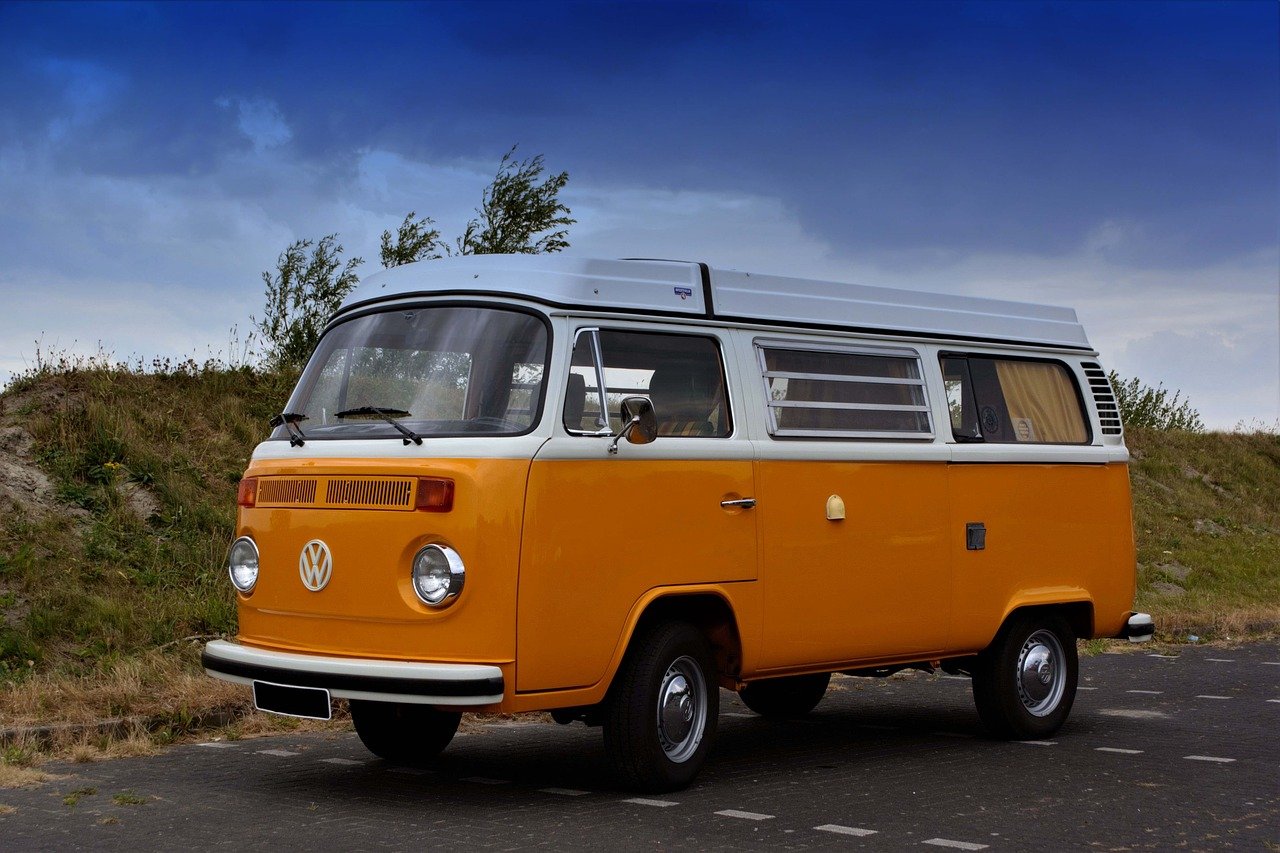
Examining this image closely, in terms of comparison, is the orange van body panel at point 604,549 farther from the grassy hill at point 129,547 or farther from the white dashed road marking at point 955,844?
the grassy hill at point 129,547

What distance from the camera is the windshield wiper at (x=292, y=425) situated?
763 centimetres

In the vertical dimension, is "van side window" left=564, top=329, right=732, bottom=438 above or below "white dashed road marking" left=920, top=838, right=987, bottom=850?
above

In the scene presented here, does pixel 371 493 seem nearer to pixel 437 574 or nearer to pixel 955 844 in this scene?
pixel 437 574

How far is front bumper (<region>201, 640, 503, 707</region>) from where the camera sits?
661 centimetres

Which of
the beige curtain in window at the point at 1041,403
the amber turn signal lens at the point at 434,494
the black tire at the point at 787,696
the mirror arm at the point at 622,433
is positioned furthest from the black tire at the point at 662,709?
the beige curtain in window at the point at 1041,403

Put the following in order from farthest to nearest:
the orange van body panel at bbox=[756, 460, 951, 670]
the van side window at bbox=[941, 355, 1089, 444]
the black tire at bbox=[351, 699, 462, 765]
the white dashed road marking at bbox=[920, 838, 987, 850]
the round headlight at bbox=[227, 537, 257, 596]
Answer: the van side window at bbox=[941, 355, 1089, 444] < the black tire at bbox=[351, 699, 462, 765] < the orange van body panel at bbox=[756, 460, 951, 670] < the round headlight at bbox=[227, 537, 257, 596] < the white dashed road marking at bbox=[920, 838, 987, 850]

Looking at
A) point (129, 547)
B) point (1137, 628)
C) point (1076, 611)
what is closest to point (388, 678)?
point (1076, 611)

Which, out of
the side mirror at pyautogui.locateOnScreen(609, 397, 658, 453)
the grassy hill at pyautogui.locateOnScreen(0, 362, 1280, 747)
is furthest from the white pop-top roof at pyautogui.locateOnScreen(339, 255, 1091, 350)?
the grassy hill at pyautogui.locateOnScreen(0, 362, 1280, 747)

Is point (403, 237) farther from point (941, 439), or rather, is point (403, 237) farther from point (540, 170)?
point (941, 439)

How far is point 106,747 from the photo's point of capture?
8.77m

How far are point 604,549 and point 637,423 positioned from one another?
2.01 ft

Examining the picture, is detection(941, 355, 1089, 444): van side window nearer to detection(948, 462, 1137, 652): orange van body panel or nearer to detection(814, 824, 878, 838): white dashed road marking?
detection(948, 462, 1137, 652): orange van body panel

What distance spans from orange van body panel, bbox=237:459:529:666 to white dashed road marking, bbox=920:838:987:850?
6.57 ft

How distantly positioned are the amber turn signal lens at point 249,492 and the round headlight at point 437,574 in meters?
1.28
